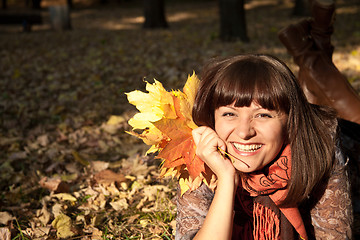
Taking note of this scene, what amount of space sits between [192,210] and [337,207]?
0.67 meters

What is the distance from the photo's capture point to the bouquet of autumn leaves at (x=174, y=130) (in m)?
1.64

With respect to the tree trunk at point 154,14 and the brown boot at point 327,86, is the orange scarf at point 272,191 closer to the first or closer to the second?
the brown boot at point 327,86

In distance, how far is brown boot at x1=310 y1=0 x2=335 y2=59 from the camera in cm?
275

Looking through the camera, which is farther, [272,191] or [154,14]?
[154,14]

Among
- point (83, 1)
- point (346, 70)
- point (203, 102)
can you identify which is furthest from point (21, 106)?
point (83, 1)

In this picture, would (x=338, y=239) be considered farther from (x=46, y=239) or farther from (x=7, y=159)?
(x=7, y=159)

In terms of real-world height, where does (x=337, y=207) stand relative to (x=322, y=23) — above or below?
below

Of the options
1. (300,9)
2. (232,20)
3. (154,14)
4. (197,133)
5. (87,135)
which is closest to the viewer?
(197,133)

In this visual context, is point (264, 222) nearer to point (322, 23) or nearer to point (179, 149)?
point (179, 149)

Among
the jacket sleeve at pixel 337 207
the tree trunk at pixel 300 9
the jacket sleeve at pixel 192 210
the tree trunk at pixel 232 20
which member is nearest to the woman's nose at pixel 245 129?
the jacket sleeve at pixel 192 210

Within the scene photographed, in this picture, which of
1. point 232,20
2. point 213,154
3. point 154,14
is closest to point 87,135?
point 213,154

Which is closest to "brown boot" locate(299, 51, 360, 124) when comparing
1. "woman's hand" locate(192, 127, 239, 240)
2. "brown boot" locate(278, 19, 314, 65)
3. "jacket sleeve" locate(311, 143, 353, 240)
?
"brown boot" locate(278, 19, 314, 65)

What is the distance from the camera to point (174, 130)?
1.66 metres

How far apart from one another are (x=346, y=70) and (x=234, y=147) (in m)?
4.04
